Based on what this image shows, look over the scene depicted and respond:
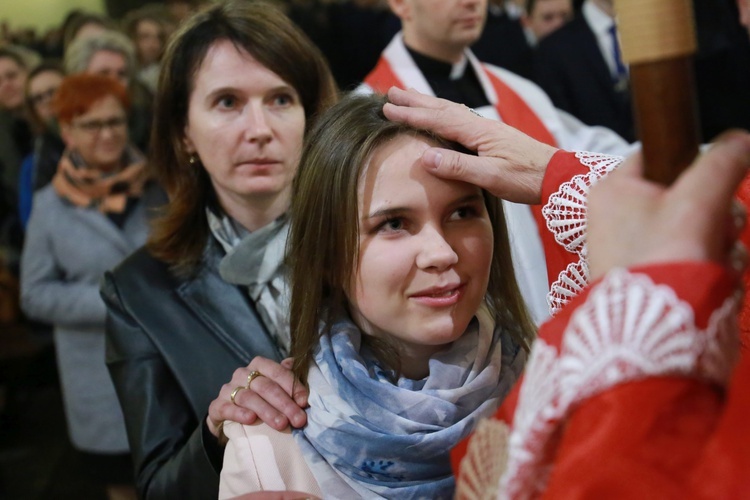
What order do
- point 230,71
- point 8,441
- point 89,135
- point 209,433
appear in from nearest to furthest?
point 209,433, point 230,71, point 89,135, point 8,441

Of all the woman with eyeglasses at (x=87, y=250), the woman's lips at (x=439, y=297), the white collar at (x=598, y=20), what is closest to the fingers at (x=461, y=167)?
the woman's lips at (x=439, y=297)

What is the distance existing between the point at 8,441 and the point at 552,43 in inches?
121

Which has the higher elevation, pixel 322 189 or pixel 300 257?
pixel 322 189

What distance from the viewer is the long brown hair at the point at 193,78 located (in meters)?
1.88

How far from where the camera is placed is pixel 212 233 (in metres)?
1.93

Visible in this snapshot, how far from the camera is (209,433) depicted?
1.47 metres

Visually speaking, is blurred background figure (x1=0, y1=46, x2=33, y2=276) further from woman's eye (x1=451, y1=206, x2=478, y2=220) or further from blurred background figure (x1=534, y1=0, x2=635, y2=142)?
woman's eye (x1=451, y1=206, x2=478, y2=220)

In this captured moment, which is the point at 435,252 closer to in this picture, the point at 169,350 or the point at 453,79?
the point at 169,350

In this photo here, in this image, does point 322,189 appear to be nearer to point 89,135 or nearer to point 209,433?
point 209,433

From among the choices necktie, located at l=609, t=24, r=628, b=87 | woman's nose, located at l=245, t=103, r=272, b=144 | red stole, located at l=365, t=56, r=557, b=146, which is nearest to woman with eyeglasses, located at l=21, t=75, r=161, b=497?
red stole, located at l=365, t=56, r=557, b=146

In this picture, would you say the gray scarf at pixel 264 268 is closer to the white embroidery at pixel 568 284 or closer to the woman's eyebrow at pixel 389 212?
the woman's eyebrow at pixel 389 212

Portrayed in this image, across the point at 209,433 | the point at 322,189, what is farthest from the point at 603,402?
the point at 209,433

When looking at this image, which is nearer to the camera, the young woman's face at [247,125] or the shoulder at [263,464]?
the shoulder at [263,464]

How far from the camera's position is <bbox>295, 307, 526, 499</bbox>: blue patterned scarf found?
1244mm
